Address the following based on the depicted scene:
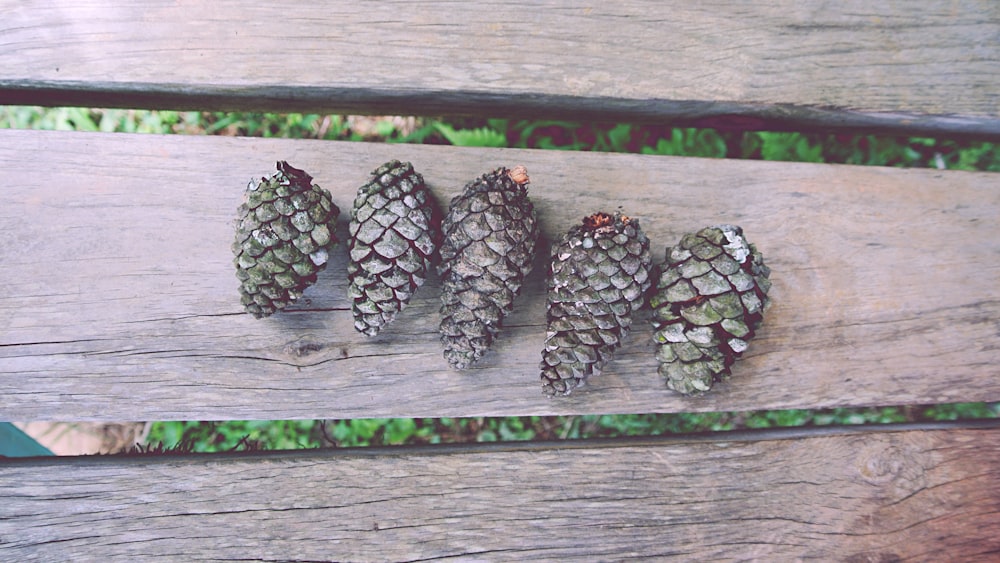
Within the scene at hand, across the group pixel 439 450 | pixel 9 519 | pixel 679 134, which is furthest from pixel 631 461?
pixel 9 519

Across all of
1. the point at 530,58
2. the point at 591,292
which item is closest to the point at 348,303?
the point at 591,292

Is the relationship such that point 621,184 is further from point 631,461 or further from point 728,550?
point 728,550

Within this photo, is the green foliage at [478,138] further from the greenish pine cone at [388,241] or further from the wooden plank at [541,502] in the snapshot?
the wooden plank at [541,502]

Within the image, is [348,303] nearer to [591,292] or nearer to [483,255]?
[483,255]

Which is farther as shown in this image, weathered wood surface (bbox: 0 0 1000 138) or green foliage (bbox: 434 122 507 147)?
green foliage (bbox: 434 122 507 147)

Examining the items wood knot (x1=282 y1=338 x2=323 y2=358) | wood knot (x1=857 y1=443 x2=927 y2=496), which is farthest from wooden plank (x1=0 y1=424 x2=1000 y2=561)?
wood knot (x1=282 y1=338 x2=323 y2=358)

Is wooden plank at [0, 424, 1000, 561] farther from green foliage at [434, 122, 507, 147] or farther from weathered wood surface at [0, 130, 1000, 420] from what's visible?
green foliage at [434, 122, 507, 147]
